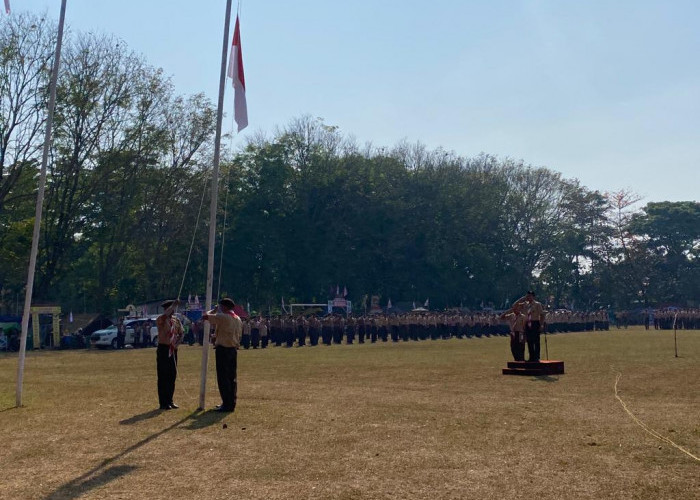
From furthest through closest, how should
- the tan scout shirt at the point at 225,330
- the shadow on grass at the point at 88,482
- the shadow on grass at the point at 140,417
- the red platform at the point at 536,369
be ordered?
the red platform at the point at 536,369, the tan scout shirt at the point at 225,330, the shadow on grass at the point at 140,417, the shadow on grass at the point at 88,482

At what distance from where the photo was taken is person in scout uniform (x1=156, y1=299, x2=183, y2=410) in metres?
14.6

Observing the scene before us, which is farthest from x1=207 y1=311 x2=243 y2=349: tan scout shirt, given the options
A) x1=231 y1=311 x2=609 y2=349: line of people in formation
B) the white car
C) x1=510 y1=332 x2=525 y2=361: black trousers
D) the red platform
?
the white car

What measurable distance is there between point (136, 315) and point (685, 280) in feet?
203

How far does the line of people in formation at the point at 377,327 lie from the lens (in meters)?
43.1

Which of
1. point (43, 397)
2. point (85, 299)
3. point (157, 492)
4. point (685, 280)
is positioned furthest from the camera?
point (685, 280)

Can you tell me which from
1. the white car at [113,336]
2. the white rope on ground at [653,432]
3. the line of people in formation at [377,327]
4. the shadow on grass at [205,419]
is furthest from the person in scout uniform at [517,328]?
the white car at [113,336]

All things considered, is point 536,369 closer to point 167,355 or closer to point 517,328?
point 517,328

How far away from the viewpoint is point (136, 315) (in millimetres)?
51531

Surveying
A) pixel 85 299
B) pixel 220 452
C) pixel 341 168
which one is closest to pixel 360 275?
pixel 341 168

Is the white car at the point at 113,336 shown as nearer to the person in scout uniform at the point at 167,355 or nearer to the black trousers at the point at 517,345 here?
the black trousers at the point at 517,345

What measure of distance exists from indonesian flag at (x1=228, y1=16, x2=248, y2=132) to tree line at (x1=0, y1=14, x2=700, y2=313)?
24234 millimetres

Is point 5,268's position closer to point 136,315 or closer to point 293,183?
point 136,315

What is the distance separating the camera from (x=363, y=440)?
10969 millimetres

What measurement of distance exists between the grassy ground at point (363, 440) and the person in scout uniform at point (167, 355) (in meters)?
0.43
